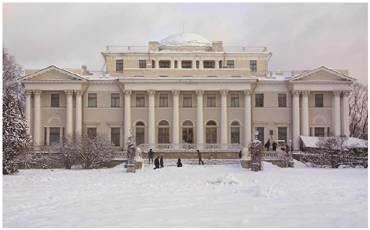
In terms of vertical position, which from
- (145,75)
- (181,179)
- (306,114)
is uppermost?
(145,75)

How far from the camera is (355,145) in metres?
37.4

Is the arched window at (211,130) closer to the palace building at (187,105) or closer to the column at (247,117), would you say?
the palace building at (187,105)

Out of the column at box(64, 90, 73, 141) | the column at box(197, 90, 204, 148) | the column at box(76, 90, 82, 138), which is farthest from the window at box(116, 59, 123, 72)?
the column at box(197, 90, 204, 148)

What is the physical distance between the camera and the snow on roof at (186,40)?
51184mm

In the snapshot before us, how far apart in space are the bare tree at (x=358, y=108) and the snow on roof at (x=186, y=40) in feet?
63.4

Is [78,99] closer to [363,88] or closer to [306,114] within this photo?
[306,114]

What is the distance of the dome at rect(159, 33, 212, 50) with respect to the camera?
5075 cm

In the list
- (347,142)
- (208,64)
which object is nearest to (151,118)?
(208,64)

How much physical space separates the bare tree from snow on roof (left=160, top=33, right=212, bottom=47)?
19.3 meters

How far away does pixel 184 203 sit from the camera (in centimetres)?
1557

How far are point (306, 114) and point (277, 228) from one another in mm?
35601

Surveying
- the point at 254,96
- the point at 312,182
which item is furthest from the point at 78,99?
the point at 312,182

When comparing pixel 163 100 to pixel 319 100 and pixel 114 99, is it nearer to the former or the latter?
pixel 114 99

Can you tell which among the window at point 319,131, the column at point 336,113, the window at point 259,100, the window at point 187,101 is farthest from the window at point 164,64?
the column at point 336,113
